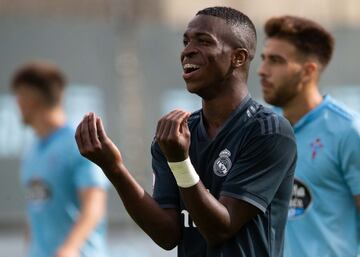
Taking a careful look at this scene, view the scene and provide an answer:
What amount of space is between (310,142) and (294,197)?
0.35 meters

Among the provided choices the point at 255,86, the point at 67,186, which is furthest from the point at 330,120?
the point at 255,86

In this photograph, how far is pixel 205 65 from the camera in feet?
14.7

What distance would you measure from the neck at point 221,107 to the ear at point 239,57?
0.32ft

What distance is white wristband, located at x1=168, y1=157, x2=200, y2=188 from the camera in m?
4.23

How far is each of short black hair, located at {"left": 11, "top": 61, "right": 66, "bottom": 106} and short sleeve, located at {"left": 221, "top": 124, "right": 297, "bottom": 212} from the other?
454cm

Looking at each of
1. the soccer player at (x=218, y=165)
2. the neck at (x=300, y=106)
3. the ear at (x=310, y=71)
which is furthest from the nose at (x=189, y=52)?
the ear at (x=310, y=71)

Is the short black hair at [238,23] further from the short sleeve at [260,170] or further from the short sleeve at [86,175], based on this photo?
the short sleeve at [86,175]

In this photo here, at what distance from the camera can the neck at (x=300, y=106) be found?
6.39 m

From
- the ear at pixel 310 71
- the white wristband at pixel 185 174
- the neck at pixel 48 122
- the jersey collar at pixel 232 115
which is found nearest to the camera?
the white wristband at pixel 185 174

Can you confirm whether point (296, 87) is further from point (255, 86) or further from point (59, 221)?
point (255, 86)

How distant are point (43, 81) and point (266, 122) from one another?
465 cm

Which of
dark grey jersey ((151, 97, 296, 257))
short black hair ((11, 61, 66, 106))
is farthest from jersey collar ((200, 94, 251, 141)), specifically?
short black hair ((11, 61, 66, 106))

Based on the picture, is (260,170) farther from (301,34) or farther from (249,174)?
(301,34)

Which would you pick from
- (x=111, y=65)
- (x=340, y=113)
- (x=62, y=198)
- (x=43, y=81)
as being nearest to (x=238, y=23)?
(x=340, y=113)
